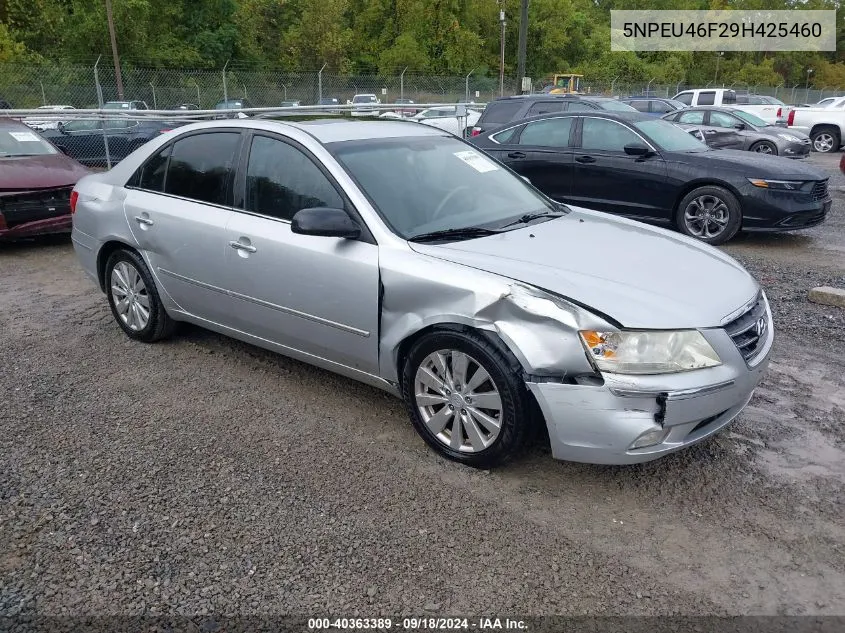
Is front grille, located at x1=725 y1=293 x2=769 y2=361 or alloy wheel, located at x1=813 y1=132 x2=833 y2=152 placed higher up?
front grille, located at x1=725 y1=293 x2=769 y2=361

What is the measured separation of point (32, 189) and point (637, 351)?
24.2 feet

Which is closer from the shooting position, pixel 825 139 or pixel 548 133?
pixel 548 133

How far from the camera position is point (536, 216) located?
4.22m

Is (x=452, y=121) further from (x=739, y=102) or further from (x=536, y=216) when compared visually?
(x=536, y=216)

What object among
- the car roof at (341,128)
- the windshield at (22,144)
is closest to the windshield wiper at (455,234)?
the car roof at (341,128)

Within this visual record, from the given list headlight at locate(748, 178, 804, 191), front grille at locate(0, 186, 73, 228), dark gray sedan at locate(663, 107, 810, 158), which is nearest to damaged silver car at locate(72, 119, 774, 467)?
front grille at locate(0, 186, 73, 228)

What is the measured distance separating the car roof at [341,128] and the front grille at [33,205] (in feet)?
13.8

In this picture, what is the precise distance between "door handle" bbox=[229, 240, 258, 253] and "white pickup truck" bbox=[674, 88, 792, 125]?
21.5 m

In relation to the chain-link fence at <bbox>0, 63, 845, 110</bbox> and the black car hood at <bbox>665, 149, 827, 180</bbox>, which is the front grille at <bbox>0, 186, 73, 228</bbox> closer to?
the black car hood at <bbox>665, 149, 827, 180</bbox>

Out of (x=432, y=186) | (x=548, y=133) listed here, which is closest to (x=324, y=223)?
(x=432, y=186)

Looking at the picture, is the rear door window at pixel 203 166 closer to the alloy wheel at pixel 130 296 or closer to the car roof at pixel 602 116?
the alloy wheel at pixel 130 296

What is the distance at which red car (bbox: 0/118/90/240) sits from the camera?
7.77m

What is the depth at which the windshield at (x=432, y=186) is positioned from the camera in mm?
3789

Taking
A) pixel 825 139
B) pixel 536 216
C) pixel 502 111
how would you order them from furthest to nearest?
pixel 825 139
pixel 502 111
pixel 536 216
